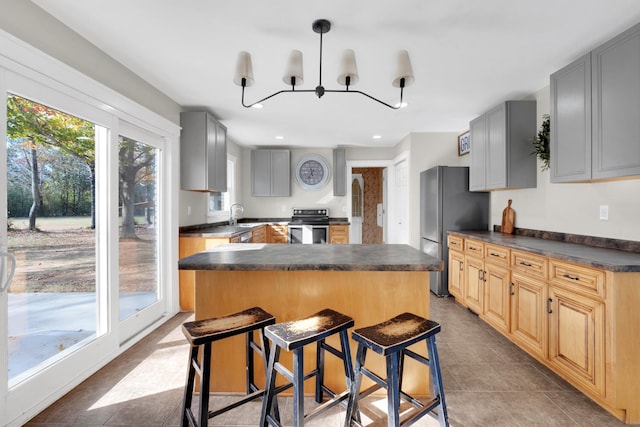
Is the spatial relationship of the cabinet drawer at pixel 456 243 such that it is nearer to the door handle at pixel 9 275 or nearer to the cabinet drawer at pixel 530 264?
the cabinet drawer at pixel 530 264

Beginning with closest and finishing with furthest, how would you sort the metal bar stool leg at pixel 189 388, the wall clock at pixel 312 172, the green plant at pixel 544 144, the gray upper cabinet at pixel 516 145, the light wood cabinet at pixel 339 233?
the metal bar stool leg at pixel 189 388
the green plant at pixel 544 144
the gray upper cabinet at pixel 516 145
the light wood cabinet at pixel 339 233
the wall clock at pixel 312 172

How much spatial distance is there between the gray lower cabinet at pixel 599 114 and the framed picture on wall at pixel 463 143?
1.82 metres

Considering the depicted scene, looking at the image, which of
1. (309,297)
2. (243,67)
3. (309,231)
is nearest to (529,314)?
(309,297)

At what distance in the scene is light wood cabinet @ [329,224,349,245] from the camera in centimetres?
537

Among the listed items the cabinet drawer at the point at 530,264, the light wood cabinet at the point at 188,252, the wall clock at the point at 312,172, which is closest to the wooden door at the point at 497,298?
the cabinet drawer at the point at 530,264

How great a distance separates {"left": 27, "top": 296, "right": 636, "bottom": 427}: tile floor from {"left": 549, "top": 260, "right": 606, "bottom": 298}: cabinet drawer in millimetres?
678

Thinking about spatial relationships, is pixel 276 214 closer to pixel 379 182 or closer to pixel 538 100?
pixel 379 182

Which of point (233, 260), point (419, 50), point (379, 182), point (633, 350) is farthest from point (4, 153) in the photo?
point (379, 182)

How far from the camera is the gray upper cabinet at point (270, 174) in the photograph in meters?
5.71

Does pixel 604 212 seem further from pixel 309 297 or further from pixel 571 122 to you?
pixel 309 297

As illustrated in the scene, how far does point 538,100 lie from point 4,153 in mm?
4029

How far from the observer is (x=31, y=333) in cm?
183

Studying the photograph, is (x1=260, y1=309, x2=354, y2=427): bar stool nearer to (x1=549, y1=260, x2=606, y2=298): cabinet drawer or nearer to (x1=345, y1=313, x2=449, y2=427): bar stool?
(x1=345, y1=313, x2=449, y2=427): bar stool

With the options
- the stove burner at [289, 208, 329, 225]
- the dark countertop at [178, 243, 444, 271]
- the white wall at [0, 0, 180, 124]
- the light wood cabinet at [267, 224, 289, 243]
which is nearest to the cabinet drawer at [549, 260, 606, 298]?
the dark countertop at [178, 243, 444, 271]
